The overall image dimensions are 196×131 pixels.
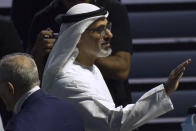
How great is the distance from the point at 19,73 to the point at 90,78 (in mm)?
602

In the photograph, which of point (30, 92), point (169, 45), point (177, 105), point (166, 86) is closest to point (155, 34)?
point (169, 45)

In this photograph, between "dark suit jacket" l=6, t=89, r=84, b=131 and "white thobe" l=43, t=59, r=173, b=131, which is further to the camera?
"white thobe" l=43, t=59, r=173, b=131

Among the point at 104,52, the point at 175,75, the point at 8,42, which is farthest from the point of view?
the point at 8,42

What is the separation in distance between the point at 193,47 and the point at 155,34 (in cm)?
36

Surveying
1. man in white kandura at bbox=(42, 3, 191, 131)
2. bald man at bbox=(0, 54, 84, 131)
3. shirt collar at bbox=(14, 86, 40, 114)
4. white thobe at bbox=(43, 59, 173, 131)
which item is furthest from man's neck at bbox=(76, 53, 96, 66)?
shirt collar at bbox=(14, 86, 40, 114)

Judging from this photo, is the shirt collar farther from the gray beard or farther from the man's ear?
the gray beard

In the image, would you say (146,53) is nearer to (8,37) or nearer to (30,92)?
(8,37)

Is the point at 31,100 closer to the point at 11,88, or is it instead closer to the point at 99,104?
the point at 11,88

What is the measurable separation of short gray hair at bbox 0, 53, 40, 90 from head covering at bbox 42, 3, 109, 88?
38cm

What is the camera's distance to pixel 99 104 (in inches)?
195

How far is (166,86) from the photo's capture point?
5.00m

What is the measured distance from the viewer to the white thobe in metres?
4.96

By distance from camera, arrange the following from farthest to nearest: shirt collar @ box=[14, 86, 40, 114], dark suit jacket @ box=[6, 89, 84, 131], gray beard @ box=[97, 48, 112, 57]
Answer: gray beard @ box=[97, 48, 112, 57] → shirt collar @ box=[14, 86, 40, 114] → dark suit jacket @ box=[6, 89, 84, 131]

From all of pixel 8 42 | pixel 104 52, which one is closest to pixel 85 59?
pixel 104 52
